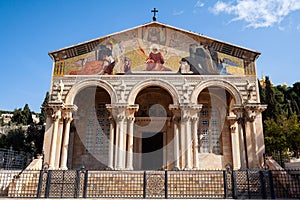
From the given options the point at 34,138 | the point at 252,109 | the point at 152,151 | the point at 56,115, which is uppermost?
the point at 252,109

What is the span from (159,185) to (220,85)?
31.0ft

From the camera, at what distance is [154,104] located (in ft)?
67.2

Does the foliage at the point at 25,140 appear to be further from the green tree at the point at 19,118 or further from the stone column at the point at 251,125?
the stone column at the point at 251,125

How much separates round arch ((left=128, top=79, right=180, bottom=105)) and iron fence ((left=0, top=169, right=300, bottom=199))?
246 inches

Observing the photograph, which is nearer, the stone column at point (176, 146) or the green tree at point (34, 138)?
the stone column at point (176, 146)

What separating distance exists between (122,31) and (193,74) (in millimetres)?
5898

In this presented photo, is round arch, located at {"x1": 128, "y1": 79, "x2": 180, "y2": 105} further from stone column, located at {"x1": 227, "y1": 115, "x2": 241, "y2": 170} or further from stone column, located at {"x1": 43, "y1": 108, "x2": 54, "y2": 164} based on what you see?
stone column, located at {"x1": 43, "y1": 108, "x2": 54, "y2": 164}

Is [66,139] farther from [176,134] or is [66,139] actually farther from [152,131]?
[176,134]

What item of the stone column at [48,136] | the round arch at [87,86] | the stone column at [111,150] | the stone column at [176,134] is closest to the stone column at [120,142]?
the stone column at [111,150]

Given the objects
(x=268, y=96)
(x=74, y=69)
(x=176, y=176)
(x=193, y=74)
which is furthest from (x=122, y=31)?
(x=268, y=96)

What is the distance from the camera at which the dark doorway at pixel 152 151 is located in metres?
19.6

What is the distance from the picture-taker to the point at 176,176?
38.3 ft

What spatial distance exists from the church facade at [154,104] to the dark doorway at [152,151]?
0.25 ft

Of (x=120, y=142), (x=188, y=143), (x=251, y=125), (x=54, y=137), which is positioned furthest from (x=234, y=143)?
(x=54, y=137)
